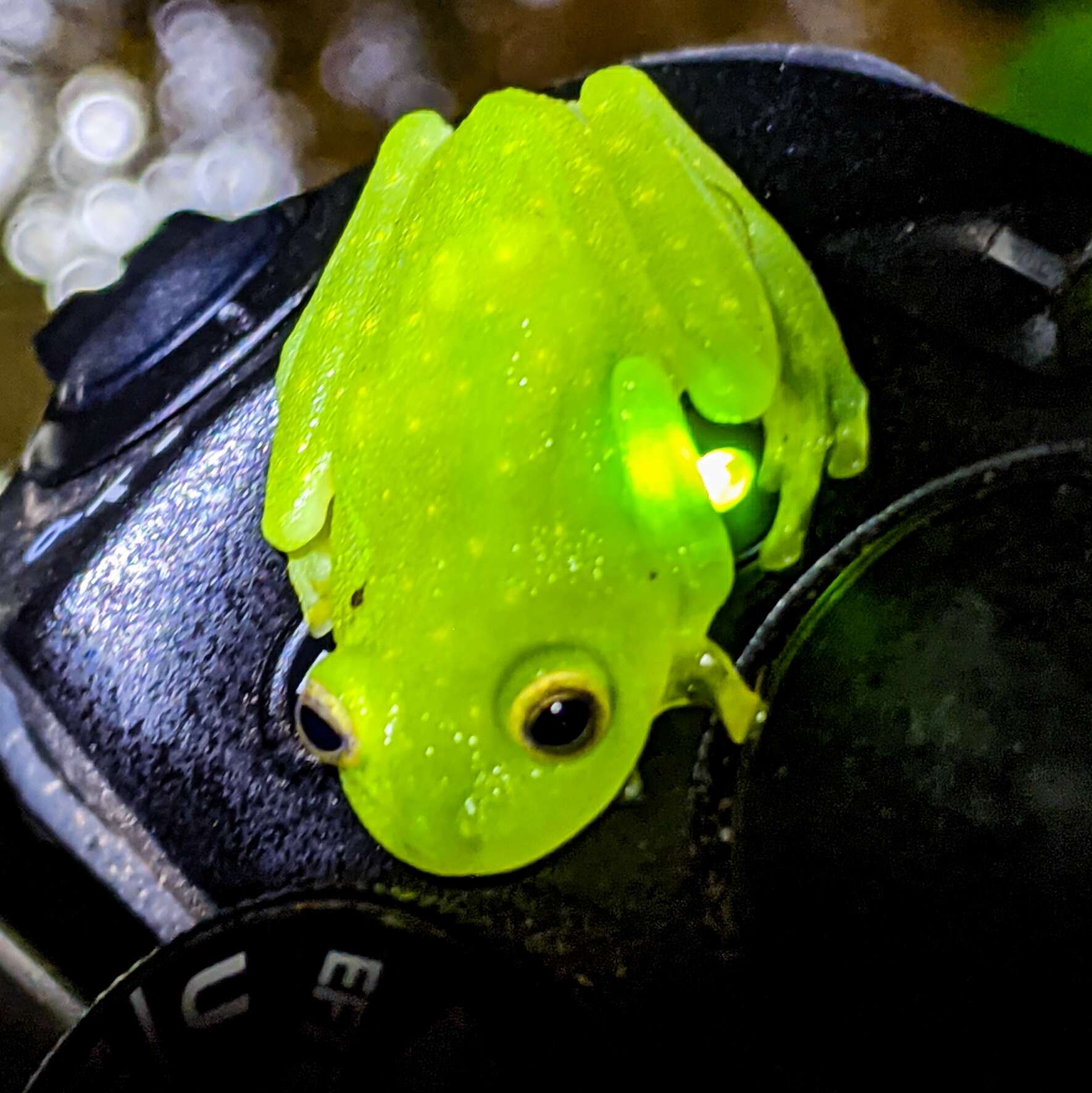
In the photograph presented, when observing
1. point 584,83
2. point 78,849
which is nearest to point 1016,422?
point 584,83

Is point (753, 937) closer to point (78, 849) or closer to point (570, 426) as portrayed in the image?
point (570, 426)

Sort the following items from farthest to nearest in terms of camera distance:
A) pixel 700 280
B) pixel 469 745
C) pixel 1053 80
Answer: pixel 1053 80, pixel 700 280, pixel 469 745

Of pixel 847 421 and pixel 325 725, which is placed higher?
pixel 325 725

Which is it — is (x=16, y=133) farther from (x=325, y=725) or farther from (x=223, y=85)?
(x=325, y=725)

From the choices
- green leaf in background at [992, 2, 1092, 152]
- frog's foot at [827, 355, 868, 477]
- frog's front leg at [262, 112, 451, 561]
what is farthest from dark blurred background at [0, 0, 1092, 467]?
frog's foot at [827, 355, 868, 477]

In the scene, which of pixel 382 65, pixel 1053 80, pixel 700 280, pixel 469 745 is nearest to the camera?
pixel 469 745

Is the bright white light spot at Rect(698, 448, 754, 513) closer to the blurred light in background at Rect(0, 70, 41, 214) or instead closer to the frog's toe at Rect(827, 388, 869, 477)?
the frog's toe at Rect(827, 388, 869, 477)

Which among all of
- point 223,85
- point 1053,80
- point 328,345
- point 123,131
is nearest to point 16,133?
point 123,131
